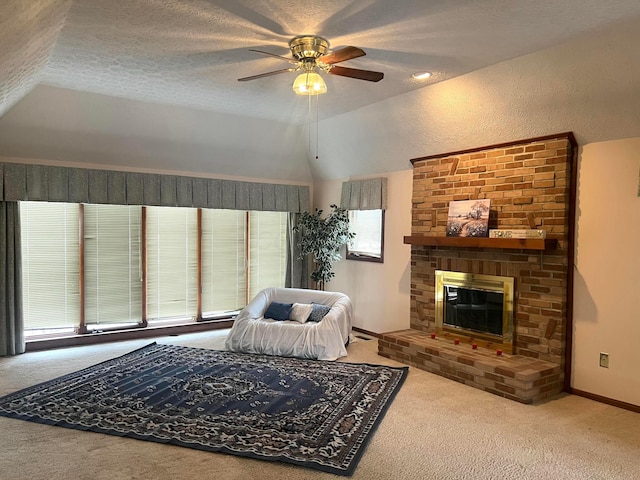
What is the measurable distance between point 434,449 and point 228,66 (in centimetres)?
369

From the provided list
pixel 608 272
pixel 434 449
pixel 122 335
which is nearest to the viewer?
pixel 434 449

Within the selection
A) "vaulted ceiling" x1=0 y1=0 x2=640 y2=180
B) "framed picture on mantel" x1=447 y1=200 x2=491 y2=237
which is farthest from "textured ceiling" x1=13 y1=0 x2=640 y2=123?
"framed picture on mantel" x1=447 y1=200 x2=491 y2=237

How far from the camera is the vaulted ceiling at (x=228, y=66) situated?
3.09m

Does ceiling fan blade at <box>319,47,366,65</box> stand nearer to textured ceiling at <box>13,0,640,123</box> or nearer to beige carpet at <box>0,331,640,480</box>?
textured ceiling at <box>13,0,640,123</box>

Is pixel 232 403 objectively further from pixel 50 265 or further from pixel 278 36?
pixel 50 265

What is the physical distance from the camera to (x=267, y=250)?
7691 mm

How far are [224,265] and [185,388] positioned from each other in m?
3.12

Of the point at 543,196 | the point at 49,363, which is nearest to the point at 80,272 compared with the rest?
the point at 49,363

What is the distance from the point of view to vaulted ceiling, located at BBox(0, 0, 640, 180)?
309cm

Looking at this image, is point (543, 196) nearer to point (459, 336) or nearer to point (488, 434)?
point (459, 336)

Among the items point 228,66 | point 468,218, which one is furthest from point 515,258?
point 228,66

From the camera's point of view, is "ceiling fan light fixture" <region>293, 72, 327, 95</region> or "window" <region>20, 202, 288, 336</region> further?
"window" <region>20, 202, 288, 336</region>

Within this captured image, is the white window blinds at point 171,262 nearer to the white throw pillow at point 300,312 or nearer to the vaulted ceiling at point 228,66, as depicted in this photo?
the vaulted ceiling at point 228,66

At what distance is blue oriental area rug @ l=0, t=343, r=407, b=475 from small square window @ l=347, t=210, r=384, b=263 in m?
2.17
